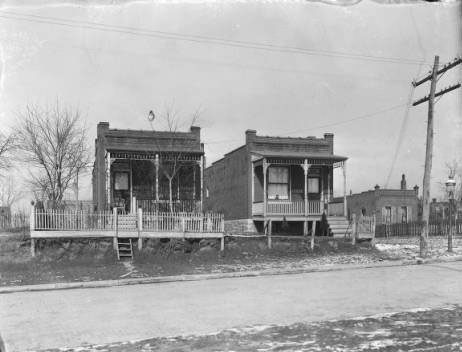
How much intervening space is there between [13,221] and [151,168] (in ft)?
23.0

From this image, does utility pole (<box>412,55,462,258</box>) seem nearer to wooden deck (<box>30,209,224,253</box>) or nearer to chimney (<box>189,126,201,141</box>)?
wooden deck (<box>30,209,224,253</box>)

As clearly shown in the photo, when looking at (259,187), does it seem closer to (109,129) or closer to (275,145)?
(275,145)

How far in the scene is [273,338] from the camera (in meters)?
6.42

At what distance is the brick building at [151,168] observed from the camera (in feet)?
77.8

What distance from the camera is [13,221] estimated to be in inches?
808

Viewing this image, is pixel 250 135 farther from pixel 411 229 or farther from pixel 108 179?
pixel 411 229

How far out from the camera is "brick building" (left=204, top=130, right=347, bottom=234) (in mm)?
24797

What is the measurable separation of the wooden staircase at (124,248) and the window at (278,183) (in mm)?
10540

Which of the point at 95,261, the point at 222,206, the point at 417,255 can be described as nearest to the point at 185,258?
the point at 95,261

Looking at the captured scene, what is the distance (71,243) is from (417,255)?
42.6ft

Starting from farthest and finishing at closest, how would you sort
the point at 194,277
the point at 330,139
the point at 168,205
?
the point at 330,139 < the point at 168,205 < the point at 194,277

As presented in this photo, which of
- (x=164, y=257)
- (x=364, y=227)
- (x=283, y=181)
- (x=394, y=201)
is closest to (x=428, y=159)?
(x=364, y=227)

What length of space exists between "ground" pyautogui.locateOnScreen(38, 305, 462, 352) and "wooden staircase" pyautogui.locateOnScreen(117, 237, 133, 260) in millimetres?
10567

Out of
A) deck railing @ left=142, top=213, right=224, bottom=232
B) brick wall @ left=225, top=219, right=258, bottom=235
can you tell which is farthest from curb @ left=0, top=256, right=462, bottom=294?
brick wall @ left=225, top=219, right=258, bottom=235
